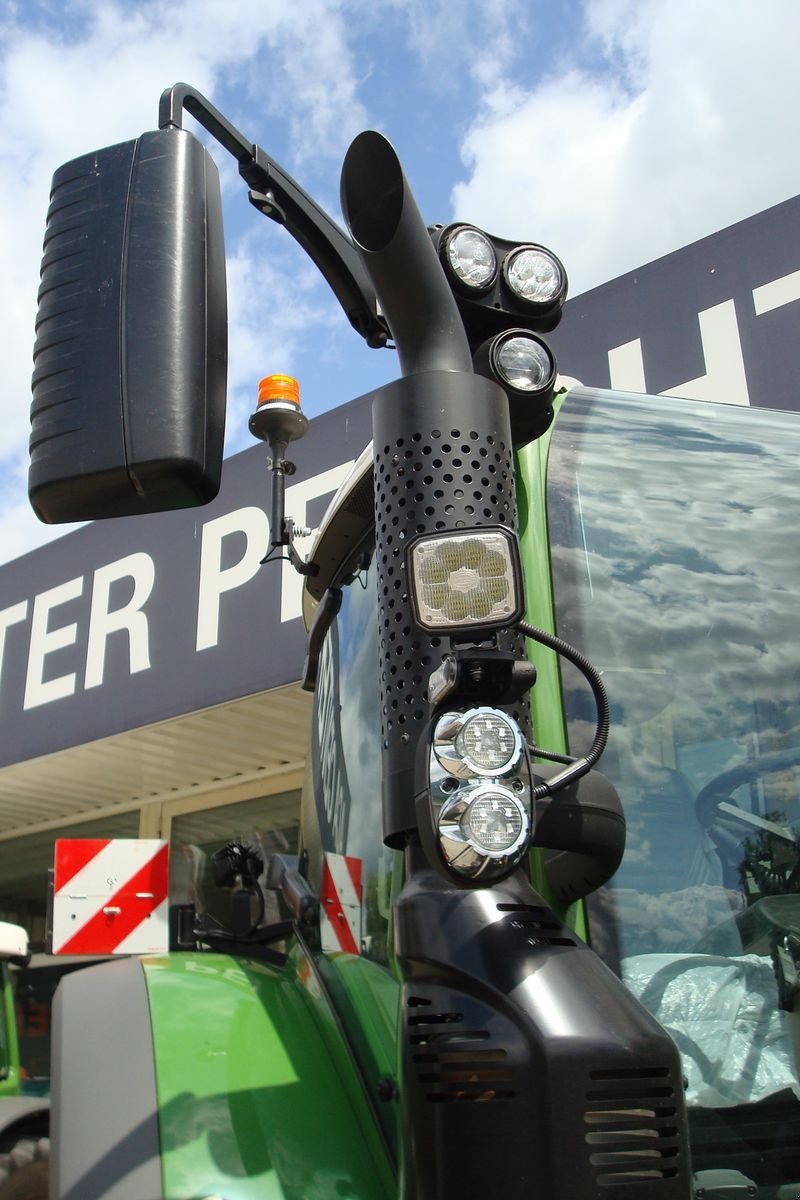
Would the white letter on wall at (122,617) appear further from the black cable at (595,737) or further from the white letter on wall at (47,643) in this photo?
the black cable at (595,737)

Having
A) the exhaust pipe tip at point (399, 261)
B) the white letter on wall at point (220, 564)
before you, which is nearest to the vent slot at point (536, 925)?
the exhaust pipe tip at point (399, 261)

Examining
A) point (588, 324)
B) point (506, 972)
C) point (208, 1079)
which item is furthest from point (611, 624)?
point (588, 324)

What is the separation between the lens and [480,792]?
1204 millimetres

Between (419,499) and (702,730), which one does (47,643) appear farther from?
(419,499)

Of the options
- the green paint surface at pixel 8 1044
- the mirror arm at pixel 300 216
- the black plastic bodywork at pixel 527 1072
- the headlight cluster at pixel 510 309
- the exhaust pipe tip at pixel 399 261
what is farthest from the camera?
the green paint surface at pixel 8 1044

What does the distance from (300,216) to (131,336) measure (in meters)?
0.60

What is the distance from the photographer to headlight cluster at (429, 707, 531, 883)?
120 centimetres

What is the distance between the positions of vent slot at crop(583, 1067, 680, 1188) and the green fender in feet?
1.77

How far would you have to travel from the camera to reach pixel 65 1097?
5.32 ft

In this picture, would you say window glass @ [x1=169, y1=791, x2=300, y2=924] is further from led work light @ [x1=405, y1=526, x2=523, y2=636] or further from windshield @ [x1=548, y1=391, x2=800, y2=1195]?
led work light @ [x1=405, y1=526, x2=523, y2=636]

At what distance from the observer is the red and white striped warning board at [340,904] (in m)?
2.03

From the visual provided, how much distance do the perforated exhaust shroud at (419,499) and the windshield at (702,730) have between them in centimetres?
38

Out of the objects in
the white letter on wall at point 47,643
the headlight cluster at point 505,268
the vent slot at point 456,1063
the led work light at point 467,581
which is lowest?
the vent slot at point 456,1063

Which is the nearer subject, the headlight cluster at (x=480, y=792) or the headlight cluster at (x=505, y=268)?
the headlight cluster at (x=480, y=792)
